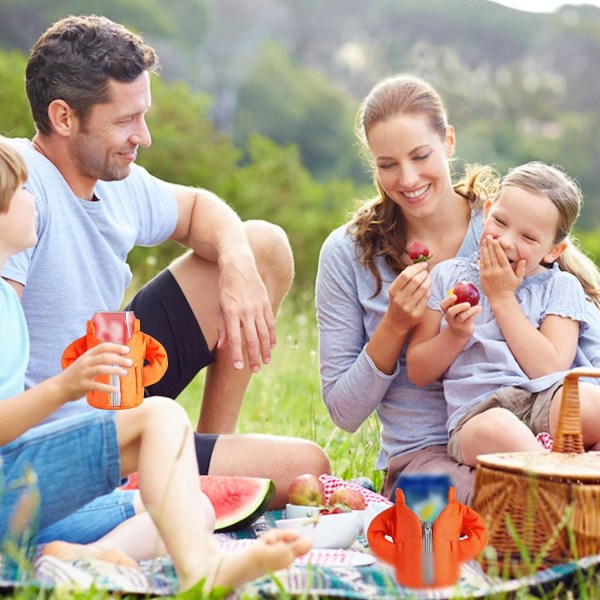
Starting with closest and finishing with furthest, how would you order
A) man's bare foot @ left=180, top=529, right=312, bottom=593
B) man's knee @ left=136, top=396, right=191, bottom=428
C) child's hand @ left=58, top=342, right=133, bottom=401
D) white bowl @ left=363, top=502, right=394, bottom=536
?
1. man's bare foot @ left=180, top=529, right=312, bottom=593
2. child's hand @ left=58, top=342, right=133, bottom=401
3. man's knee @ left=136, top=396, right=191, bottom=428
4. white bowl @ left=363, top=502, right=394, bottom=536

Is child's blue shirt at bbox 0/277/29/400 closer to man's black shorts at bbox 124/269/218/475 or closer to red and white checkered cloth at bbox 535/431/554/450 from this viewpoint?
man's black shorts at bbox 124/269/218/475

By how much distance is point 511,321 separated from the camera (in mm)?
3602

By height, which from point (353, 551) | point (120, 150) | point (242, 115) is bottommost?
point (353, 551)

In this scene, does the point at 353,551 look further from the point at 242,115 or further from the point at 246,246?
the point at 242,115

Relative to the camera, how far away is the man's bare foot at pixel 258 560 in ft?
7.79

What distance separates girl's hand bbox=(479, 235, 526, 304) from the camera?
143 inches

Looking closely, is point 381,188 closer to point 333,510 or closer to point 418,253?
point 418,253

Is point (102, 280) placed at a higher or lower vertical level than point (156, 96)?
lower

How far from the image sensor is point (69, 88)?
3.55 meters

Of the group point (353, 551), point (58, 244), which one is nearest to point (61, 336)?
point (58, 244)

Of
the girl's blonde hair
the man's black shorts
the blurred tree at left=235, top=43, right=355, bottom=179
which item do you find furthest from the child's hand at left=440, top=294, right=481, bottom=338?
the blurred tree at left=235, top=43, right=355, bottom=179

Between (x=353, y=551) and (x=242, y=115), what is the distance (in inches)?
1480

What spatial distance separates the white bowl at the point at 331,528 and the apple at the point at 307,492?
23 cm

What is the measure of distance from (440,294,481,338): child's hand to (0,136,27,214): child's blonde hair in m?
1.45
